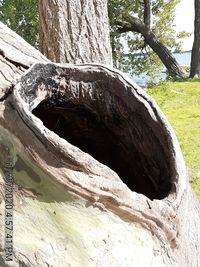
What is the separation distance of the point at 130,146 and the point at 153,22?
1546 cm

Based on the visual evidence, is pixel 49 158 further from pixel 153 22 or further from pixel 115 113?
pixel 153 22

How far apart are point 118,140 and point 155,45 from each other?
12764 millimetres

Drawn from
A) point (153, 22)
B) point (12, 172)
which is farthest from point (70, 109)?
point (153, 22)

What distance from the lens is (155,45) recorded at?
14.3m

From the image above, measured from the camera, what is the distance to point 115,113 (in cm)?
183

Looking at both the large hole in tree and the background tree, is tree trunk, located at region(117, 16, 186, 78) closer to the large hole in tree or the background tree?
the background tree

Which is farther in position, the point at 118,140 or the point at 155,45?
the point at 155,45

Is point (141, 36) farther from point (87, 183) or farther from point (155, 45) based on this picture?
point (87, 183)

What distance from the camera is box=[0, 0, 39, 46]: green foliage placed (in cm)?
1194

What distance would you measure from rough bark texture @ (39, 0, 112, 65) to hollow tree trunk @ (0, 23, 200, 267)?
1.83 metres

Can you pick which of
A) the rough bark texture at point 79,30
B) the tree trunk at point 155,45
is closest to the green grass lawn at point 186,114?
the rough bark texture at point 79,30

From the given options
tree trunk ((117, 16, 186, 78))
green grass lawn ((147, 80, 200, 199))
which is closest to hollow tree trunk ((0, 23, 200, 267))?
green grass lawn ((147, 80, 200, 199))

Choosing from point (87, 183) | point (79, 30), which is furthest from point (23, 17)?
point (87, 183)

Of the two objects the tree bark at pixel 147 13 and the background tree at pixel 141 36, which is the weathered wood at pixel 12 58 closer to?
the background tree at pixel 141 36
